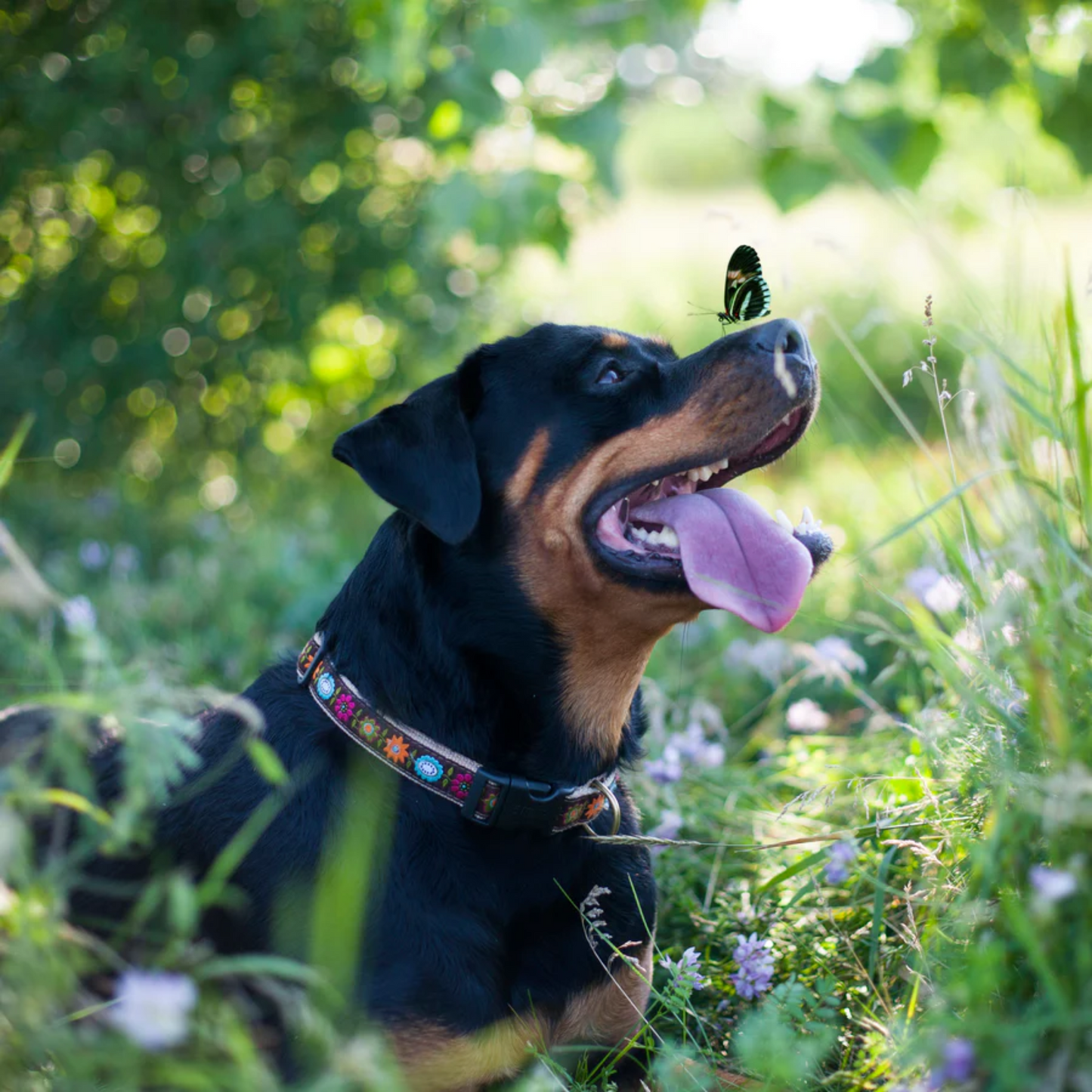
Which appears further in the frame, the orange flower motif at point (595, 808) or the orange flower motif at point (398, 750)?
the orange flower motif at point (595, 808)

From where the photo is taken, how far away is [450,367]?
6828mm

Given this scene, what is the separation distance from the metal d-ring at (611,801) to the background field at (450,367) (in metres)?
0.37

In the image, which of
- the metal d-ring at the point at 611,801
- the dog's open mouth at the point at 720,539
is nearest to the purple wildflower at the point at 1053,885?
the dog's open mouth at the point at 720,539

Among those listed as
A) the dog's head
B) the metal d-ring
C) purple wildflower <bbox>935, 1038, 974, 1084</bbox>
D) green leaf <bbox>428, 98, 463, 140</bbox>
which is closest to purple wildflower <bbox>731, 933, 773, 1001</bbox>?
the metal d-ring

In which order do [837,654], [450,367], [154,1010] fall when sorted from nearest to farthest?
[154,1010] < [837,654] < [450,367]

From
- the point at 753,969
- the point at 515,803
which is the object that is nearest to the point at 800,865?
the point at 753,969

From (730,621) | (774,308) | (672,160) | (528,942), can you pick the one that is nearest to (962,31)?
(730,621)

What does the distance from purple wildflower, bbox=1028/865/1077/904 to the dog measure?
2.95 feet

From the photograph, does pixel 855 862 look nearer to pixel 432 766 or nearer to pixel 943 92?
pixel 432 766

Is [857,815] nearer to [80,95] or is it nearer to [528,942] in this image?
[528,942]

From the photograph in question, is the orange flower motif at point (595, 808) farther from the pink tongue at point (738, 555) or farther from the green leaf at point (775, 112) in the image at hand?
the green leaf at point (775, 112)

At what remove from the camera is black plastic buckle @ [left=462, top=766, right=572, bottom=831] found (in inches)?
93.6

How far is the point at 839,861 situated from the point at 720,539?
750 mm

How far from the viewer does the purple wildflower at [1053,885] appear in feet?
4.95
